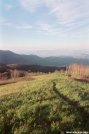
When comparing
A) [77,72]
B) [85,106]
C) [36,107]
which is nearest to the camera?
[36,107]

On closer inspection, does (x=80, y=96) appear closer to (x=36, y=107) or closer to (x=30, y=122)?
(x=36, y=107)

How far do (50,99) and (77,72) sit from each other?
23.0 meters

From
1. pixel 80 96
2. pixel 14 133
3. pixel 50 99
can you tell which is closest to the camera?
pixel 14 133

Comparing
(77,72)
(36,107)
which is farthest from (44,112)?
(77,72)

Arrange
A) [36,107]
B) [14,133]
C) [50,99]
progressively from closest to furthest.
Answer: [14,133], [36,107], [50,99]

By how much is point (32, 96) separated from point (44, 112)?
3.96 metres

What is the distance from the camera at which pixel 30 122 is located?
10.5 meters

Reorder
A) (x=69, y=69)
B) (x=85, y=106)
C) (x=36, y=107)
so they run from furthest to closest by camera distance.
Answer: (x=69, y=69)
(x=85, y=106)
(x=36, y=107)

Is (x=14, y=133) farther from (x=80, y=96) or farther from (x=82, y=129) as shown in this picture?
(x=80, y=96)

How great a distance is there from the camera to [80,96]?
640 inches

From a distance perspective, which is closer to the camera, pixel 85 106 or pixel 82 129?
pixel 82 129

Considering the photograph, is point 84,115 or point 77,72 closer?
point 84,115

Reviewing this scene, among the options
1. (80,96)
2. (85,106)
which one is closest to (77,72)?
(80,96)

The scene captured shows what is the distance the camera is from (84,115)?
1234 centimetres
